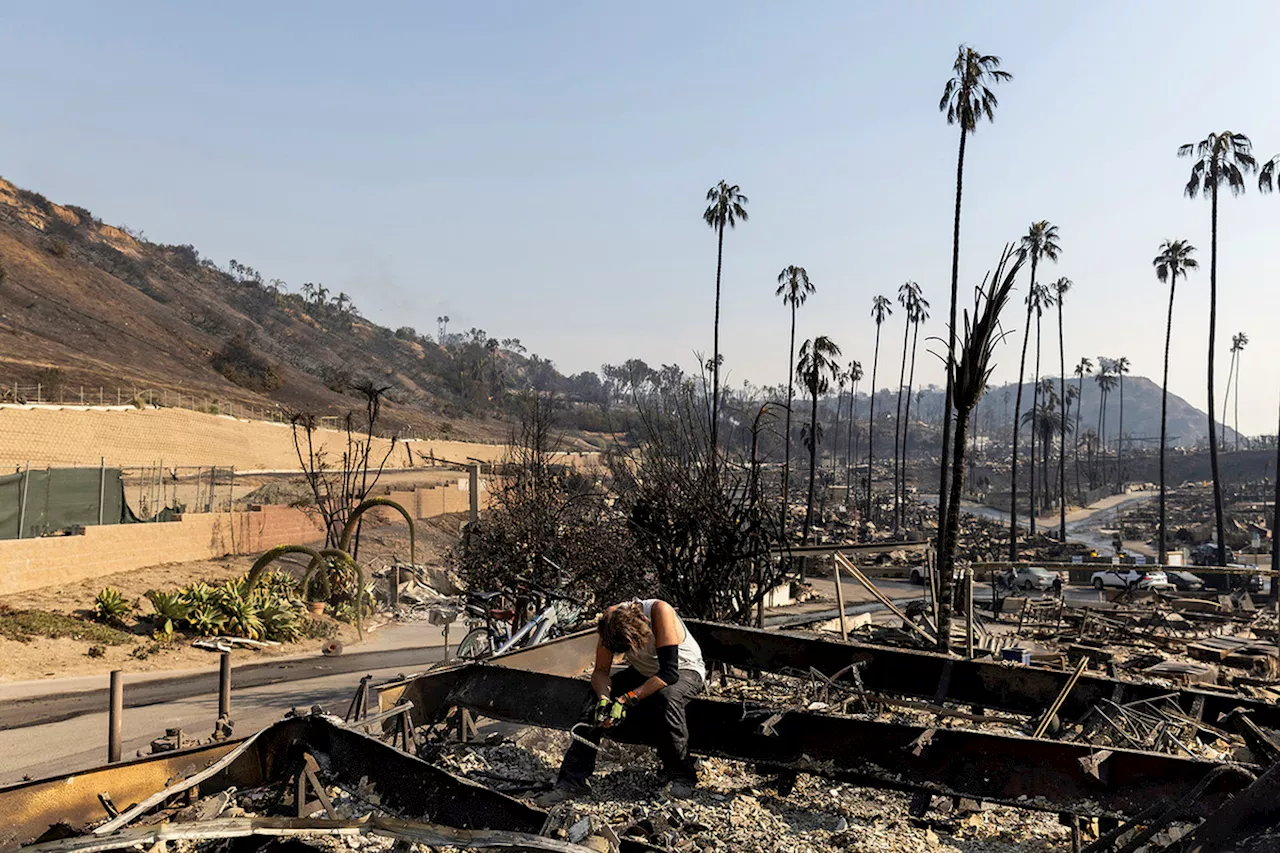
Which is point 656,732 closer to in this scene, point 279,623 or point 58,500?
point 279,623

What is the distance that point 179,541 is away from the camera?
21.7 m

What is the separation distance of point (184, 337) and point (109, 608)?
2295 inches

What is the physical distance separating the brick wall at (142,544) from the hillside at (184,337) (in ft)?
55.3

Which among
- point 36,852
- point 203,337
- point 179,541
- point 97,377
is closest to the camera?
point 36,852

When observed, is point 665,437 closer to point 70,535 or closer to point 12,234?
point 70,535

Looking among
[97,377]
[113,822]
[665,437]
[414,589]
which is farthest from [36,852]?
[97,377]

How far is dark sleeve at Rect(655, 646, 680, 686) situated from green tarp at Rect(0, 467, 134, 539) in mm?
17679

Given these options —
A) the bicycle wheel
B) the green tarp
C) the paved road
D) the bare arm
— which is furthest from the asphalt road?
the bare arm

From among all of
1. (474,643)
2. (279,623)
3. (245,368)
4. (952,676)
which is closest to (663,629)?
(952,676)

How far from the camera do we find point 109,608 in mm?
16219

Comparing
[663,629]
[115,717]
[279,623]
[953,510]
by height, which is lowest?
[279,623]

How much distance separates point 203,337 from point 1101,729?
7678cm

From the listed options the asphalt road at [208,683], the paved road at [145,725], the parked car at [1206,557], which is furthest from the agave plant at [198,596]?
the parked car at [1206,557]

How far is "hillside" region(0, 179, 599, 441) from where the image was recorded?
52.4 m
